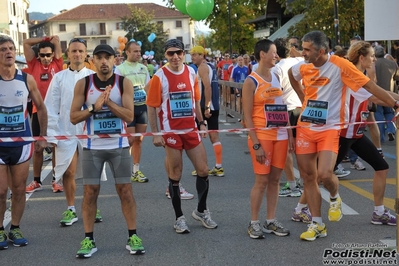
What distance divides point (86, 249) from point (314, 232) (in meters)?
2.17

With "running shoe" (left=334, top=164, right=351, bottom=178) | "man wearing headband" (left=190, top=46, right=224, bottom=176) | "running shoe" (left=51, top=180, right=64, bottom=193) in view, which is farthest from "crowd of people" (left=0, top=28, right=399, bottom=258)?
"man wearing headband" (left=190, top=46, right=224, bottom=176)


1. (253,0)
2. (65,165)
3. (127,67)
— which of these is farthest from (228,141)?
(253,0)

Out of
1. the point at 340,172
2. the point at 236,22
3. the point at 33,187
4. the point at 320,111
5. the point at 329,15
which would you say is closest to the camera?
the point at 320,111

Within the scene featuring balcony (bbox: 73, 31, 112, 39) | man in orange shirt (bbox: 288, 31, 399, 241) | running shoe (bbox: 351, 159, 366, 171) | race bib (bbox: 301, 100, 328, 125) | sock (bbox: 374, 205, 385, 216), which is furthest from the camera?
balcony (bbox: 73, 31, 112, 39)

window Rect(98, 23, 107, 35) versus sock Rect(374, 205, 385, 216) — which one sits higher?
window Rect(98, 23, 107, 35)

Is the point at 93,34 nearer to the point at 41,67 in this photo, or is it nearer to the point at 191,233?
the point at 41,67

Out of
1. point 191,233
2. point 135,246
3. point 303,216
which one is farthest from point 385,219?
point 135,246

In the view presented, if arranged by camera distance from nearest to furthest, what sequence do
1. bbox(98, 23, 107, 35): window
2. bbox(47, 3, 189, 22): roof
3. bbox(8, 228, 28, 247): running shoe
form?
bbox(8, 228, 28, 247): running shoe < bbox(47, 3, 189, 22): roof < bbox(98, 23, 107, 35): window

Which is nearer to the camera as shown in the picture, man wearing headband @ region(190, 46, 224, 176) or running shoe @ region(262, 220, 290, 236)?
running shoe @ region(262, 220, 290, 236)

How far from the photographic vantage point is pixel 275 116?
264 inches

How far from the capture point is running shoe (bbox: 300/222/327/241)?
6.43 meters

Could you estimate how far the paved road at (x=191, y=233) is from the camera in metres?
6.02

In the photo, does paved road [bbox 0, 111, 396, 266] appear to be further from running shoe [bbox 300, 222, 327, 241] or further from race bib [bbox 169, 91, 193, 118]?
race bib [bbox 169, 91, 193, 118]

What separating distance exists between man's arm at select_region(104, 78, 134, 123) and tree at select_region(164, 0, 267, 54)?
42.1 m
